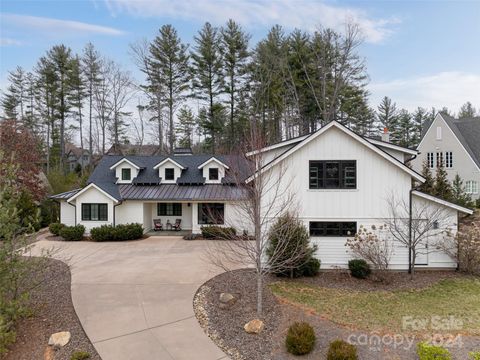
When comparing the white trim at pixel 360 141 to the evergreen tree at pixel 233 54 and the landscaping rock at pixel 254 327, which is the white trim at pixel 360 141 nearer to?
the landscaping rock at pixel 254 327

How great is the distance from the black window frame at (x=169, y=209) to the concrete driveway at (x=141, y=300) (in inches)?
226

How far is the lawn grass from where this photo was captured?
796 centimetres

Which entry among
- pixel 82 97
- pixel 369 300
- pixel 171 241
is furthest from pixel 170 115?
pixel 369 300

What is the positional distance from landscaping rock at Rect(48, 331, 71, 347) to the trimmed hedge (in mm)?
11624

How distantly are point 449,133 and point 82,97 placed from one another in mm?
39727

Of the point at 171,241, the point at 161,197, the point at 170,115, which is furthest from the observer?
the point at 170,115

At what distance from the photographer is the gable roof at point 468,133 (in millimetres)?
28245

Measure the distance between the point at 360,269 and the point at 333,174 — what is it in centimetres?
401

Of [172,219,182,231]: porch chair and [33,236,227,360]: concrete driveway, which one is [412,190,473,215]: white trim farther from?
[172,219,182,231]: porch chair

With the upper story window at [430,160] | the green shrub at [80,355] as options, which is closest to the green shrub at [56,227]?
the green shrub at [80,355]

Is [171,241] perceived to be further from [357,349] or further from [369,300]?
[357,349]

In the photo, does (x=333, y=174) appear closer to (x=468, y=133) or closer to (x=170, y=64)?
(x=170, y=64)

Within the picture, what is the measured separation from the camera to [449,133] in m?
29.0

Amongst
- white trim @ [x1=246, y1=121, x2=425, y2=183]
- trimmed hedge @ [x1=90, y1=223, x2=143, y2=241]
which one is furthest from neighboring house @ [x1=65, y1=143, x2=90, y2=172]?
white trim @ [x1=246, y1=121, x2=425, y2=183]
